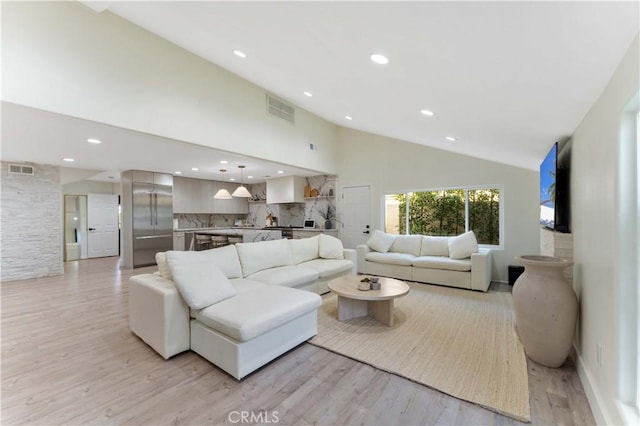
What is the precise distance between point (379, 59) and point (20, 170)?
6973 mm

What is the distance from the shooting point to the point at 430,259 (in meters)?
4.85

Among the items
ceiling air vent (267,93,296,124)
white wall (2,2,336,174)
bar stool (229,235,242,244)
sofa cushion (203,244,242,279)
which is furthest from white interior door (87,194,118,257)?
sofa cushion (203,244,242,279)

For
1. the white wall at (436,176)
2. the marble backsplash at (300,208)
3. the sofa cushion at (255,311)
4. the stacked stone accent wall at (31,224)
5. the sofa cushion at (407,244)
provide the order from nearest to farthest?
the sofa cushion at (255,311) < the white wall at (436,176) < the stacked stone accent wall at (31,224) < the sofa cushion at (407,244) < the marble backsplash at (300,208)

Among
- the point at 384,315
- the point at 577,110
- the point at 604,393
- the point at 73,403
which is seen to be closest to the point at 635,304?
the point at 604,393

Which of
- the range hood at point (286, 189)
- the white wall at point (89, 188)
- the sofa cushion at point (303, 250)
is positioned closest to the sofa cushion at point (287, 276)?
the sofa cushion at point (303, 250)

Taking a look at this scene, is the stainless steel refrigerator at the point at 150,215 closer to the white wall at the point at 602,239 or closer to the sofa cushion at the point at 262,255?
the sofa cushion at the point at 262,255

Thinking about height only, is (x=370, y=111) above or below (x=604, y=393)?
above

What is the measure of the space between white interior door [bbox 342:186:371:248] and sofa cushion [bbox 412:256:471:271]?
6.33 feet

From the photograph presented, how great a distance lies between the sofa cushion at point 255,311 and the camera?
208 centimetres

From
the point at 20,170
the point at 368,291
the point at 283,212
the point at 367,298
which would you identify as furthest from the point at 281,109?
the point at 20,170

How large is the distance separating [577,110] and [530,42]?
3.74 ft

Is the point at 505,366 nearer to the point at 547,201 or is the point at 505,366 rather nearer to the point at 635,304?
the point at 635,304

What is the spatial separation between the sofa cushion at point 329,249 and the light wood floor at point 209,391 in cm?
218

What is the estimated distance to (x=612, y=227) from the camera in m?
1.55
